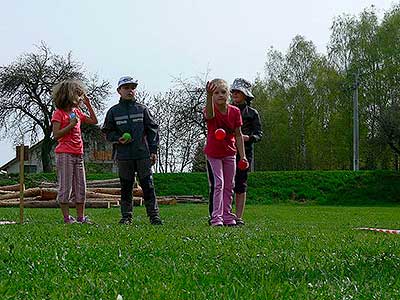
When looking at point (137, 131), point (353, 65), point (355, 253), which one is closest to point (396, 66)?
point (353, 65)

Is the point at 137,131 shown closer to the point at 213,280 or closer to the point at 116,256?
the point at 116,256

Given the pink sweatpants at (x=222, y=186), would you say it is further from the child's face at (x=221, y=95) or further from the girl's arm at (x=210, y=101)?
the child's face at (x=221, y=95)

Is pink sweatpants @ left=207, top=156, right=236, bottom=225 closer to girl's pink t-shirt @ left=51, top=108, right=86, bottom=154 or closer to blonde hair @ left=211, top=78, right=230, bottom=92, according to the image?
blonde hair @ left=211, top=78, right=230, bottom=92

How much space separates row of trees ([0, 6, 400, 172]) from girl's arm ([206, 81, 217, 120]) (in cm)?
4064

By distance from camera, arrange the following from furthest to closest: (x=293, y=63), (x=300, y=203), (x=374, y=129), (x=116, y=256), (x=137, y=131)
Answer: (x=293, y=63) → (x=374, y=129) → (x=300, y=203) → (x=137, y=131) → (x=116, y=256)

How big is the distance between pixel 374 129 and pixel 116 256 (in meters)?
53.6

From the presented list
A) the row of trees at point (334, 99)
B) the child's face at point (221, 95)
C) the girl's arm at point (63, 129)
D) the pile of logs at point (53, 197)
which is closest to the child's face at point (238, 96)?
the child's face at point (221, 95)

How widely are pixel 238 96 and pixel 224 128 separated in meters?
0.90

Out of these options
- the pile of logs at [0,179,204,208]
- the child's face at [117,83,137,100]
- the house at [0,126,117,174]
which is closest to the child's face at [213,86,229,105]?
the child's face at [117,83,137,100]

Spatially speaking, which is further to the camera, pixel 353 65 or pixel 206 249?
pixel 353 65

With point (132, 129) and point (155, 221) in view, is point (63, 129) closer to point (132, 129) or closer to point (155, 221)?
point (132, 129)

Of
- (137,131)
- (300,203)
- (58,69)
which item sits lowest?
(300,203)

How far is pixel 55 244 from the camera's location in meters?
5.54

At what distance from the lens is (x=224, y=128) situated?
31.3 feet
